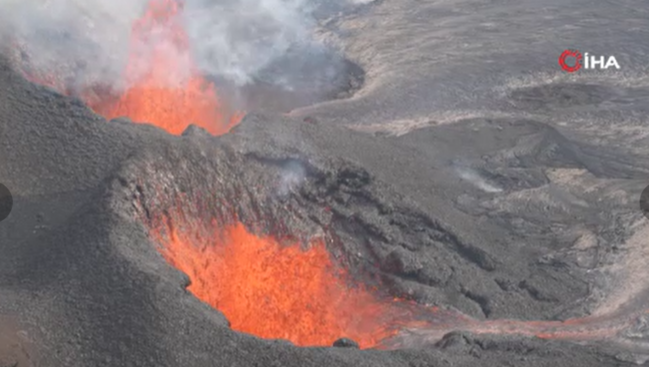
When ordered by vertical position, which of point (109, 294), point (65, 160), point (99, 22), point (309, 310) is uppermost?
point (99, 22)

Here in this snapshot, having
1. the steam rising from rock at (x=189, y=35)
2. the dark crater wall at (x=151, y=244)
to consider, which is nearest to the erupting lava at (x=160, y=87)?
the steam rising from rock at (x=189, y=35)

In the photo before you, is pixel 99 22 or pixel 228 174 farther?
pixel 99 22

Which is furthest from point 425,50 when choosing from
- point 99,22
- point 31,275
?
point 31,275

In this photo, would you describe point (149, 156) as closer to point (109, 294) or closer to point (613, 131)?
point (109, 294)

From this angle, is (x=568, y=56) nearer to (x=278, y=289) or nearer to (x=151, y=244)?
(x=278, y=289)

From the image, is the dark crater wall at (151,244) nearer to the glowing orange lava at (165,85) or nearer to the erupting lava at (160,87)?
the erupting lava at (160,87)

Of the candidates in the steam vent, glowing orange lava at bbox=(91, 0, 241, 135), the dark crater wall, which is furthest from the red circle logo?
glowing orange lava at bbox=(91, 0, 241, 135)
